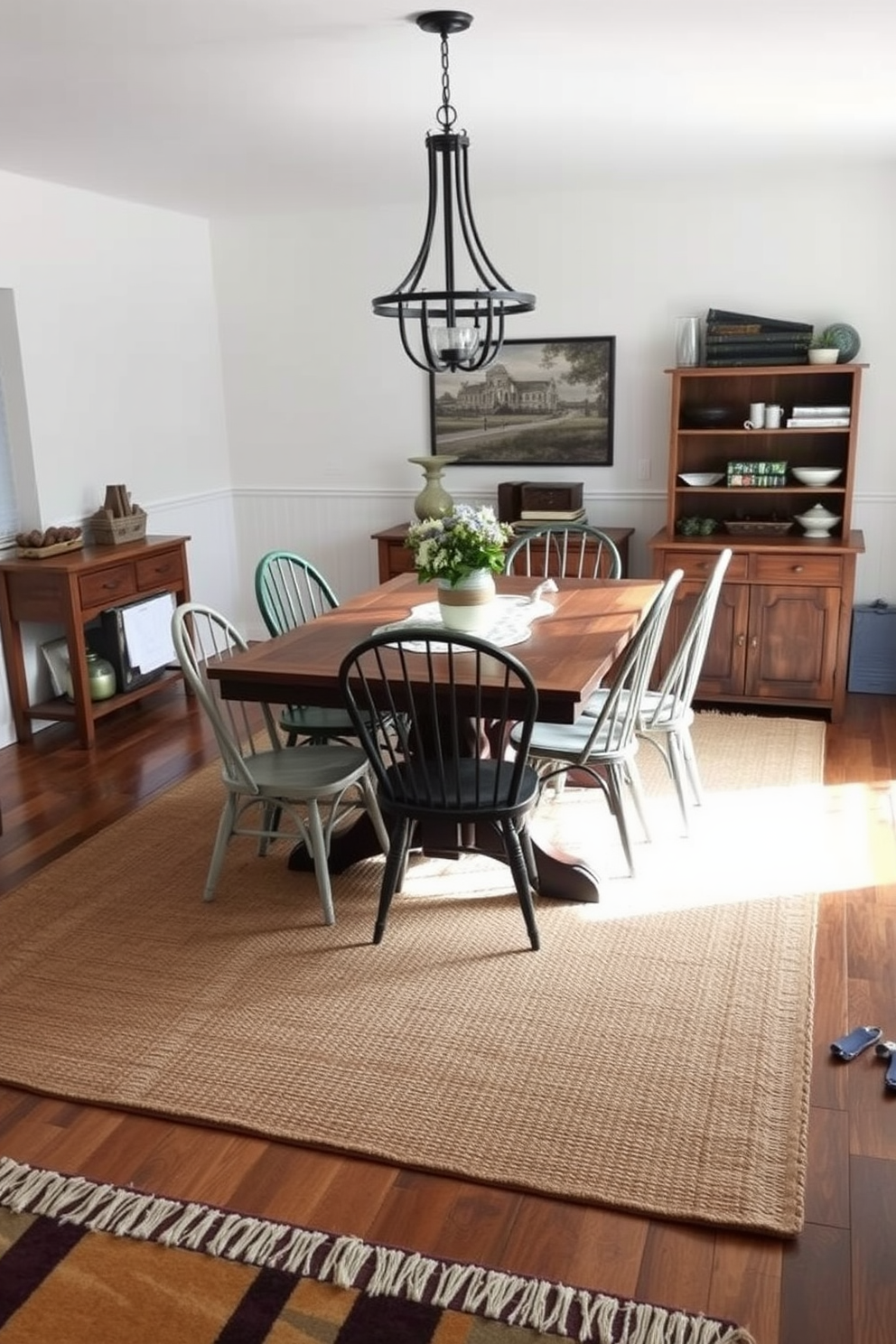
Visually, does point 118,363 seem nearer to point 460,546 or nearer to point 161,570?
point 161,570

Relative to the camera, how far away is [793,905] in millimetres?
3094

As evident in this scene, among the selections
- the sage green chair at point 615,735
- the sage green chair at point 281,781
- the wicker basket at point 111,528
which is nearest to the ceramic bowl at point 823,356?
the sage green chair at point 615,735

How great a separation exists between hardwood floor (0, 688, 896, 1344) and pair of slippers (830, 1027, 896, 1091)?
0.03 m

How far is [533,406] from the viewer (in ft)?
18.0

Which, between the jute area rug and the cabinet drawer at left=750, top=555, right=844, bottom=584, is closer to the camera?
the jute area rug

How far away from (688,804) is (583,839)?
442 mm

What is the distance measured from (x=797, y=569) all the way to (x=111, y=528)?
2952mm

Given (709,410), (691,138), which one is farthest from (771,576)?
(691,138)

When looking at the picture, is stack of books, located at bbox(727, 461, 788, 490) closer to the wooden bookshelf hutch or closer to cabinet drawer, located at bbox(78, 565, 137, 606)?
the wooden bookshelf hutch

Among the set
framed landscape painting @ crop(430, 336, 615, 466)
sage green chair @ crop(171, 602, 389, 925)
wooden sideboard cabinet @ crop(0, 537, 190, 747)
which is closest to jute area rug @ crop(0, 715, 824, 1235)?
sage green chair @ crop(171, 602, 389, 925)

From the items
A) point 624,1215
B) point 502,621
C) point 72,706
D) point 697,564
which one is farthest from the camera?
point 697,564

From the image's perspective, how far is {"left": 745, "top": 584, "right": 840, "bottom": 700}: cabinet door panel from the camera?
4.69 metres

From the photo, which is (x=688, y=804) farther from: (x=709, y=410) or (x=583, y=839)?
(x=709, y=410)

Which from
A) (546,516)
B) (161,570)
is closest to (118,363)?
(161,570)
